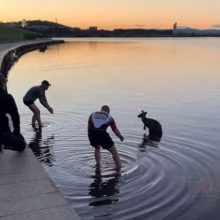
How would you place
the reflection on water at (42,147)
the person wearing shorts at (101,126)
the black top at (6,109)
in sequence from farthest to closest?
the reflection on water at (42,147) < the person wearing shorts at (101,126) < the black top at (6,109)

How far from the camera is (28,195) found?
761 centimetres

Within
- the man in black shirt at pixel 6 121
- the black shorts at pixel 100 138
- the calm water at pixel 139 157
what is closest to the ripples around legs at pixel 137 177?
the calm water at pixel 139 157

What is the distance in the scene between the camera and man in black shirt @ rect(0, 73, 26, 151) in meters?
9.65

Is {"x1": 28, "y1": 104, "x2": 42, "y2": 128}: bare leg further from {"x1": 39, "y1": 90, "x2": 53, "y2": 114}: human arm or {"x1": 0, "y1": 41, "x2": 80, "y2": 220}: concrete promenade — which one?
{"x1": 0, "y1": 41, "x2": 80, "y2": 220}: concrete promenade

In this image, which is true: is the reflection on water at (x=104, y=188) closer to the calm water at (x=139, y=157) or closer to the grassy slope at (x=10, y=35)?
the calm water at (x=139, y=157)

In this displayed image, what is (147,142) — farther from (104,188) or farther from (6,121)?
(6,121)

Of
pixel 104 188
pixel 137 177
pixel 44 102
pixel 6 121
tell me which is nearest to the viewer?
pixel 6 121

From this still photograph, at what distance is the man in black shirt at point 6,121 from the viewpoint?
9.65 m

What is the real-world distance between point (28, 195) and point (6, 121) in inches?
107

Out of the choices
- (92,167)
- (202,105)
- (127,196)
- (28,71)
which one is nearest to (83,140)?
(92,167)

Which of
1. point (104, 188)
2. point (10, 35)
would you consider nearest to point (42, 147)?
point (104, 188)

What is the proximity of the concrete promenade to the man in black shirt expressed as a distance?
0.44 meters

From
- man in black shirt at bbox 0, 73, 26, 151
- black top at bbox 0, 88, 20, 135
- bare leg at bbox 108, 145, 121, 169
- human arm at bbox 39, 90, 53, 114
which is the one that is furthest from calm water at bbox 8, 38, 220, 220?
black top at bbox 0, 88, 20, 135

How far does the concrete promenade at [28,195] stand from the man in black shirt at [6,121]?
44 cm
